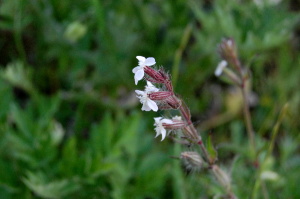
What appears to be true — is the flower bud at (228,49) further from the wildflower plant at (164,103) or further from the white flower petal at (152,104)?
the white flower petal at (152,104)

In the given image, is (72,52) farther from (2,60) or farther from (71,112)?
(2,60)

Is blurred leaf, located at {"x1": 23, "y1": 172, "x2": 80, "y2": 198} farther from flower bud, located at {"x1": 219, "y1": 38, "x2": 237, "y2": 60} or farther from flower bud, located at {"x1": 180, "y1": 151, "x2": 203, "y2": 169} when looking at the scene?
flower bud, located at {"x1": 219, "y1": 38, "x2": 237, "y2": 60}

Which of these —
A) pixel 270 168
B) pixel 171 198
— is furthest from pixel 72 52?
pixel 270 168

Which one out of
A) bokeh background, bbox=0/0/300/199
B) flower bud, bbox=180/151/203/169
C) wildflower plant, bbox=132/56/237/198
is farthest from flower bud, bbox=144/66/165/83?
bokeh background, bbox=0/0/300/199

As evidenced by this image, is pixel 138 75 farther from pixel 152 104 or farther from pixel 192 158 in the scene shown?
pixel 192 158

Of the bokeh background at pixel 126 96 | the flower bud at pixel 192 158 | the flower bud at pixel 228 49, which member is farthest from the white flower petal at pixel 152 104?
the flower bud at pixel 228 49

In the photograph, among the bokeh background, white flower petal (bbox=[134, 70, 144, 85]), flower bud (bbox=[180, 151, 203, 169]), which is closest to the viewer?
white flower petal (bbox=[134, 70, 144, 85])
